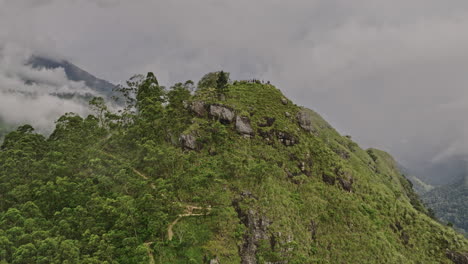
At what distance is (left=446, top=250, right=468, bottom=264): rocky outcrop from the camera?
70.0 metres

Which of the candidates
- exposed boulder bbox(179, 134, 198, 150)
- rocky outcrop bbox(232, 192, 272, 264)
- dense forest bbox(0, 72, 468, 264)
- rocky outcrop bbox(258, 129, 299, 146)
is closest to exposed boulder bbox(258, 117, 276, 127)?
dense forest bbox(0, 72, 468, 264)

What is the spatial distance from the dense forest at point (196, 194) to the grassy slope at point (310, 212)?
32 centimetres

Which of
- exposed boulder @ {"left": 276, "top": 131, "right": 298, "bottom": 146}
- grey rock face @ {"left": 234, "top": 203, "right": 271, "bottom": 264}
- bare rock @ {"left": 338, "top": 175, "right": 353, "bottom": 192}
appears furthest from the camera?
exposed boulder @ {"left": 276, "top": 131, "right": 298, "bottom": 146}

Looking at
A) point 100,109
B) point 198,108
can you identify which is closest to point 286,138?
point 198,108

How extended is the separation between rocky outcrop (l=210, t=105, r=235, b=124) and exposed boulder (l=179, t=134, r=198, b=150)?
12.2 meters

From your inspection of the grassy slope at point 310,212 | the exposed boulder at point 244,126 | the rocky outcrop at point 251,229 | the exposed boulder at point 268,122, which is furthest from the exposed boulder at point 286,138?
the rocky outcrop at point 251,229

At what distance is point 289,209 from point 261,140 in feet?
77.1

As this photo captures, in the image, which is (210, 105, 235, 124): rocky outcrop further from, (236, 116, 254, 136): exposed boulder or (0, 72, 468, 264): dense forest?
(236, 116, 254, 136): exposed boulder

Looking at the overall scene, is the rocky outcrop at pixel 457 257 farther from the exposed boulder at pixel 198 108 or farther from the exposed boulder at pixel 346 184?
the exposed boulder at pixel 198 108

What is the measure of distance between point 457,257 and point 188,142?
3188 inches

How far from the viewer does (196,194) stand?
193 ft

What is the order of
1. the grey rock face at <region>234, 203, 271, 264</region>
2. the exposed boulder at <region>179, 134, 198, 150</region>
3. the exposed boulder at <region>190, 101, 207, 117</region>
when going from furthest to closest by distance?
the exposed boulder at <region>190, 101, 207, 117</region>, the exposed boulder at <region>179, 134, 198, 150</region>, the grey rock face at <region>234, 203, 271, 264</region>

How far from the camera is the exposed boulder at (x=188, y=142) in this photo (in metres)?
71.4

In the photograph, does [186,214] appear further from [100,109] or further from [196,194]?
[100,109]
